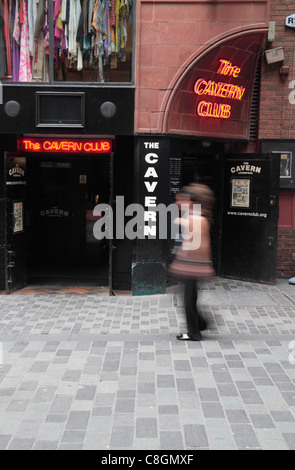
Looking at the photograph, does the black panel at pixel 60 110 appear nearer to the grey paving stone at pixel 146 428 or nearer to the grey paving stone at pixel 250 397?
the grey paving stone at pixel 250 397

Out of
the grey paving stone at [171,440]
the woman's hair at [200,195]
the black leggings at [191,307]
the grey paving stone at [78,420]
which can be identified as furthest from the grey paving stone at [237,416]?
the woman's hair at [200,195]

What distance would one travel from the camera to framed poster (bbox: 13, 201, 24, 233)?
9.45 m

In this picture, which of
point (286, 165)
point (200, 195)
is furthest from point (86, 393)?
point (286, 165)

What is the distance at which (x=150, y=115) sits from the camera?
9.06 m

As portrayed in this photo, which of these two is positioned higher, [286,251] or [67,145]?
[67,145]

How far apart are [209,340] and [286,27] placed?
6443mm

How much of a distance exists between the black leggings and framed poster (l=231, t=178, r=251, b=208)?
12.1ft

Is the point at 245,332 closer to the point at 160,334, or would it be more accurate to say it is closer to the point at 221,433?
the point at 160,334

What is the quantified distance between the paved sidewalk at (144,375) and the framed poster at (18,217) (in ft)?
4.48

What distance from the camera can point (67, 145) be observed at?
366 inches

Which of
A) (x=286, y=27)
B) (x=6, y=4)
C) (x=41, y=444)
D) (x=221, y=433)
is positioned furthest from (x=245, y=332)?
(x=6, y=4)

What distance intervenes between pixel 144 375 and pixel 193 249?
174 cm

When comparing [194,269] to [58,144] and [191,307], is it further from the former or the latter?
[58,144]

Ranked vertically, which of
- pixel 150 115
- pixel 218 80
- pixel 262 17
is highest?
pixel 262 17
